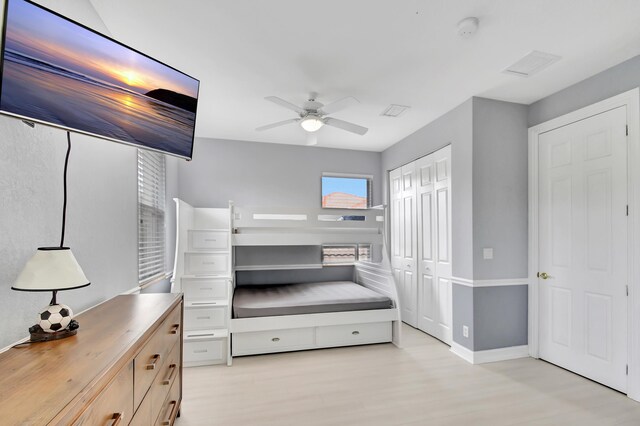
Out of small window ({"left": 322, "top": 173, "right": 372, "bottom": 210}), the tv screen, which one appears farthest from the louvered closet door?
the tv screen

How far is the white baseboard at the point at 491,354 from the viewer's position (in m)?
3.04

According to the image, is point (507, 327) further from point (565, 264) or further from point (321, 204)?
point (321, 204)

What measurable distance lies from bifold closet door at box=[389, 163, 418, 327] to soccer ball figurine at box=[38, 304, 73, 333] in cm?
378

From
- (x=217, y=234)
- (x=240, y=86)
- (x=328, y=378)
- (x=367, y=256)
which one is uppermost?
(x=240, y=86)

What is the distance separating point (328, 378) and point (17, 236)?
2388mm

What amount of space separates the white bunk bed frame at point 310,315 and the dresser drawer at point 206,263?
0.24m

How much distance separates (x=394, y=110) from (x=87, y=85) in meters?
2.90

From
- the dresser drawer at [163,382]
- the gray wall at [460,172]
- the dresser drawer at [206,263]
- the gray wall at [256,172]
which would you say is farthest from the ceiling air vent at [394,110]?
the dresser drawer at [163,382]

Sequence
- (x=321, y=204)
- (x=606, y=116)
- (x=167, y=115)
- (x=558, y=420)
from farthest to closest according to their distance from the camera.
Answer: (x=321, y=204), (x=606, y=116), (x=558, y=420), (x=167, y=115)

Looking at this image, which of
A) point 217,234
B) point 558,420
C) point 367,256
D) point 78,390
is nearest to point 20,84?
point 78,390

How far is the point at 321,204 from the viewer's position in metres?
4.94

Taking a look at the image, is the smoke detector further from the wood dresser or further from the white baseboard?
the white baseboard

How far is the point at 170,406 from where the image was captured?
183 cm

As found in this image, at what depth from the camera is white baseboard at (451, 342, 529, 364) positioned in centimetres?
304
